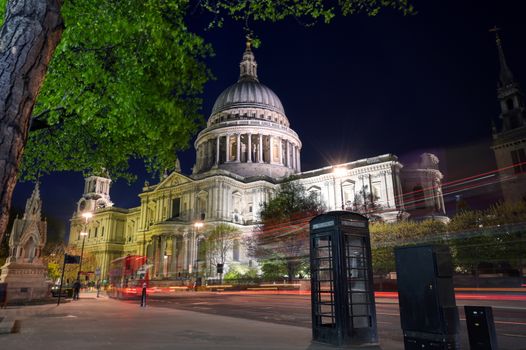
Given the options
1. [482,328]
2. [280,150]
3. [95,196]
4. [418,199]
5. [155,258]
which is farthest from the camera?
[95,196]

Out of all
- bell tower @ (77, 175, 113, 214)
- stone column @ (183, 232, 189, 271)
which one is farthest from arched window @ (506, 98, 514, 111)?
bell tower @ (77, 175, 113, 214)

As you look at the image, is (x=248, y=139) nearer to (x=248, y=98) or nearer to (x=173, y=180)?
(x=248, y=98)

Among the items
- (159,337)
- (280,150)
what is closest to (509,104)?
(280,150)

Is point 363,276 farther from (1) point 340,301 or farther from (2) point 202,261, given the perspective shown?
(2) point 202,261

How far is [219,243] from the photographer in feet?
185

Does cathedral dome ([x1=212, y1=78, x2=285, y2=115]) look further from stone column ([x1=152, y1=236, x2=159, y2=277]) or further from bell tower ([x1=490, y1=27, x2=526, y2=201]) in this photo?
bell tower ([x1=490, y1=27, x2=526, y2=201])

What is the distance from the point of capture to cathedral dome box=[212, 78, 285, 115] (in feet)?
309

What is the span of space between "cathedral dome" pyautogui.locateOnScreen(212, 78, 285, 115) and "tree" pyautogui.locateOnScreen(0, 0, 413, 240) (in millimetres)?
80144

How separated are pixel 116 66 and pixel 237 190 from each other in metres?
63.1

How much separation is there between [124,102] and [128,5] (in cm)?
250

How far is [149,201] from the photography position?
263 ft

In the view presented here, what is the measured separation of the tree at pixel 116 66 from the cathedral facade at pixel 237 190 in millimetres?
41685

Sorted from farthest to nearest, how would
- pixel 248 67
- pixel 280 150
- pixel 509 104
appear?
pixel 248 67
pixel 280 150
pixel 509 104

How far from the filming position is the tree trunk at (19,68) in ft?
14.7
